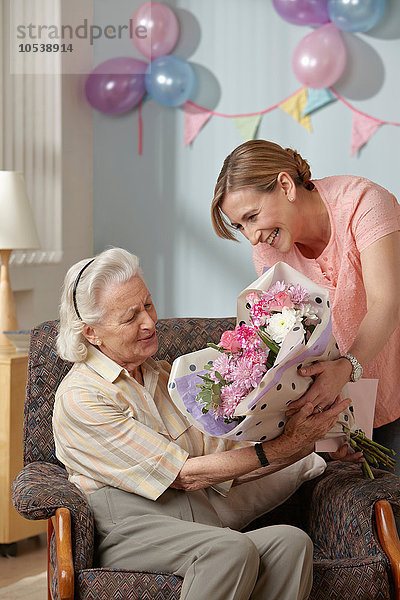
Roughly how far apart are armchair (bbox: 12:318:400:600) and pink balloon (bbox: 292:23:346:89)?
2261 mm

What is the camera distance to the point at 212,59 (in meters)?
4.44

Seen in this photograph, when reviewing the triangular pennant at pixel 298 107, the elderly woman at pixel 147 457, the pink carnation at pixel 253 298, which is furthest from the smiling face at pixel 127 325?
the triangular pennant at pixel 298 107

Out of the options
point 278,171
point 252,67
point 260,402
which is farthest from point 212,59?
point 260,402

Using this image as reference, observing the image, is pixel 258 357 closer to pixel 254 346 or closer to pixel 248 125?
pixel 254 346

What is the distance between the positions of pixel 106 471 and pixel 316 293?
67 cm

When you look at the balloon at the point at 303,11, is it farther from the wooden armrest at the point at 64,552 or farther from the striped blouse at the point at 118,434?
the wooden armrest at the point at 64,552

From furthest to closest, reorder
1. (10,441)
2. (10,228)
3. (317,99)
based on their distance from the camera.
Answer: (317,99), (10,228), (10,441)

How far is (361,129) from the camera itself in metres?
4.00

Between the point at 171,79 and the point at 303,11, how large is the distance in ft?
2.67

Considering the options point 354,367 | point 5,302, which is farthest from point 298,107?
point 354,367

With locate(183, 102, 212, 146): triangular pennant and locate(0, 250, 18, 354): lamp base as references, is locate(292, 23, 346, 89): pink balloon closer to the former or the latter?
locate(183, 102, 212, 146): triangular pennant

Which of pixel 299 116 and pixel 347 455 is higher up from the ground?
pixel 299 116

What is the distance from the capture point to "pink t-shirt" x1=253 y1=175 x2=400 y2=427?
6.49 ft

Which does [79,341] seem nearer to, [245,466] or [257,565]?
[245,466]
